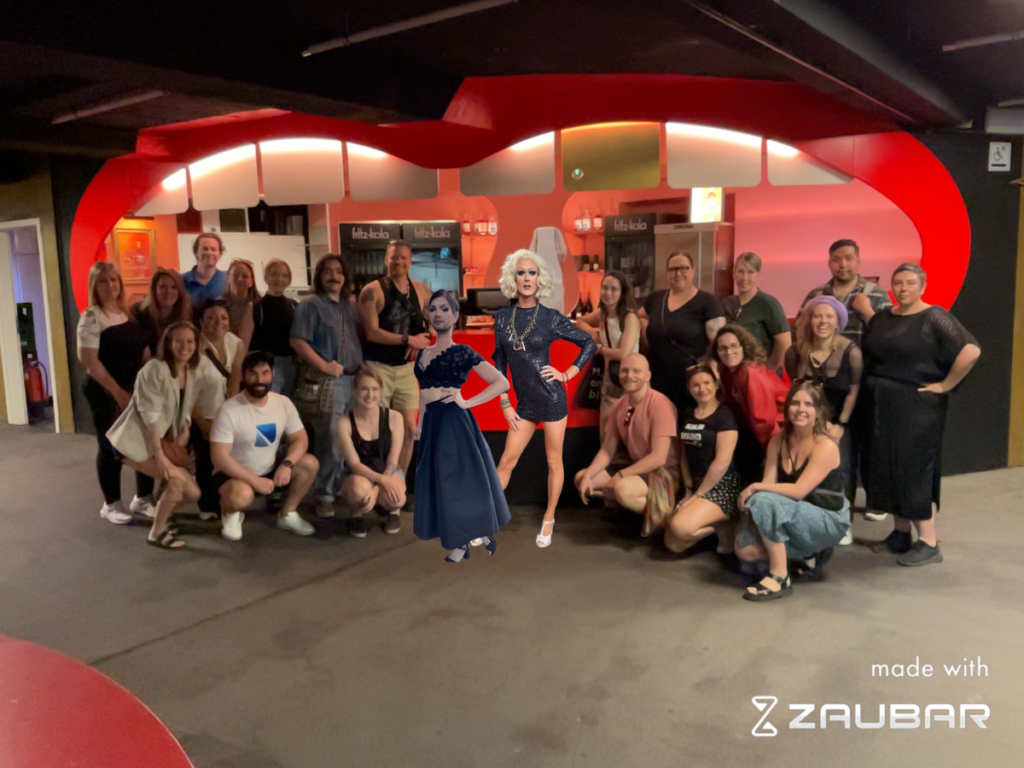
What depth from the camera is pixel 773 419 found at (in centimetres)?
426

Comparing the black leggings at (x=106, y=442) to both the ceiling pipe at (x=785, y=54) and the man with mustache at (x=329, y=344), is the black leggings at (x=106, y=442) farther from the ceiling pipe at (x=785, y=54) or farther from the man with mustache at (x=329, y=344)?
the ceiling pipe at (x=785, y=54)

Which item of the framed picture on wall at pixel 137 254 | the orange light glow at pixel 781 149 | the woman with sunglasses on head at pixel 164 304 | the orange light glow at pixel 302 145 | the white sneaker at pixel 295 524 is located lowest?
the white sneaker at pixel 295 524

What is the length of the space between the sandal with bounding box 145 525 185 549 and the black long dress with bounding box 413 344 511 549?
217 centimetres

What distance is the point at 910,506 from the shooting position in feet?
13.8

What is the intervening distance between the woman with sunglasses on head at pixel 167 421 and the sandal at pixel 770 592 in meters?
3.21

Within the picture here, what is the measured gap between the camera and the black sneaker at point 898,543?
171 inches

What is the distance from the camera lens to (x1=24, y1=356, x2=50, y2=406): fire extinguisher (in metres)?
8.62

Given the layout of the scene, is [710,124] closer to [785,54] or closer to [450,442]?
[785,54]

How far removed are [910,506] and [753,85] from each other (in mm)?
2710

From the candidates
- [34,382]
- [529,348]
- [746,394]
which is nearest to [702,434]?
[746,394]

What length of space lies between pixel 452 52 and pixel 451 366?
2442 millimetres

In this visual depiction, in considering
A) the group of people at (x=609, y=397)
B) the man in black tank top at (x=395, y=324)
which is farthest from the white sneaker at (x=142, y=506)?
the man in black tank top at (x=395, y=324)

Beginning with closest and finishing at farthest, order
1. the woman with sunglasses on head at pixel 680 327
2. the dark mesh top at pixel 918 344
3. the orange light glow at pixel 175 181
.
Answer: the dark mesh top at pixel 918 344, the woman with sunglasses on head at pixel 680 327, the orange light glow at pixel 175 181

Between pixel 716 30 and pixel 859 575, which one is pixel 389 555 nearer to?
pixel 859 575
